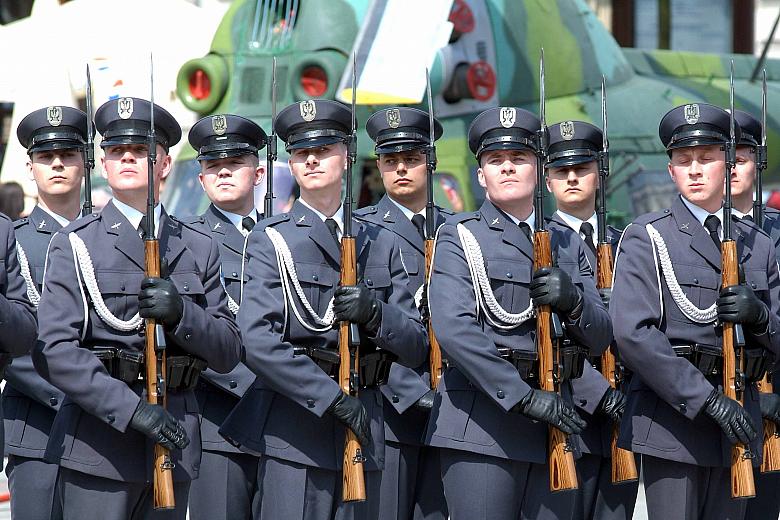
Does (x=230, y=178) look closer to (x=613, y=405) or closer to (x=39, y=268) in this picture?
(x=39, y=268)

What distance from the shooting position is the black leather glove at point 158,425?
544 centimetres

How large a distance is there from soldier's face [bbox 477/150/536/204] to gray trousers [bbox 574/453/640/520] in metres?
1.38

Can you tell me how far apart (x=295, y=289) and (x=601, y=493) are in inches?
74.5

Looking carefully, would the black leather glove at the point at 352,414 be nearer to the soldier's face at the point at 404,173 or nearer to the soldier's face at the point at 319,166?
the soldier's face at the point at 319,166

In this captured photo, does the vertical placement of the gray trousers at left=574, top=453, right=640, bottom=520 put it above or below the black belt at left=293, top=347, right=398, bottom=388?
below

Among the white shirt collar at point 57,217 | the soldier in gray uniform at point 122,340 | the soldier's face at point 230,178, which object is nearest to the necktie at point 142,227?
the soldier in gray uniform at point 122,340

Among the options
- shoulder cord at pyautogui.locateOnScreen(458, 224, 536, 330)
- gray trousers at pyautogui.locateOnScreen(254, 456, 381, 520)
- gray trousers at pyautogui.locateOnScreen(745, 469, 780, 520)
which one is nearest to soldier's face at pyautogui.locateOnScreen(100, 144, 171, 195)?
gray trousers at pyautogui.locateOnScreen(254, 456, 381, 520)

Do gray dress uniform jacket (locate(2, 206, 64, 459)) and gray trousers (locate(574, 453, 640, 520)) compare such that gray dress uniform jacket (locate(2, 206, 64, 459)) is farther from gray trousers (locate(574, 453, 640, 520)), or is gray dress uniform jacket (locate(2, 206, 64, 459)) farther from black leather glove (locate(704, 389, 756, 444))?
black leather glove (locate(704, 389, 756, 444))

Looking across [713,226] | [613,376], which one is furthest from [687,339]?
[613,376]

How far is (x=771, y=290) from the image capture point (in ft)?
21.4

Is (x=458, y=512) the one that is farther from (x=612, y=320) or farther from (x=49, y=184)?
(x=49, y=184)

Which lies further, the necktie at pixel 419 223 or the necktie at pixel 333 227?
the necktie at pixel 419 223

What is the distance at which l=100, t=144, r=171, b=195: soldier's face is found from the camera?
5.80 meters

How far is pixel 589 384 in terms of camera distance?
7004 mm
